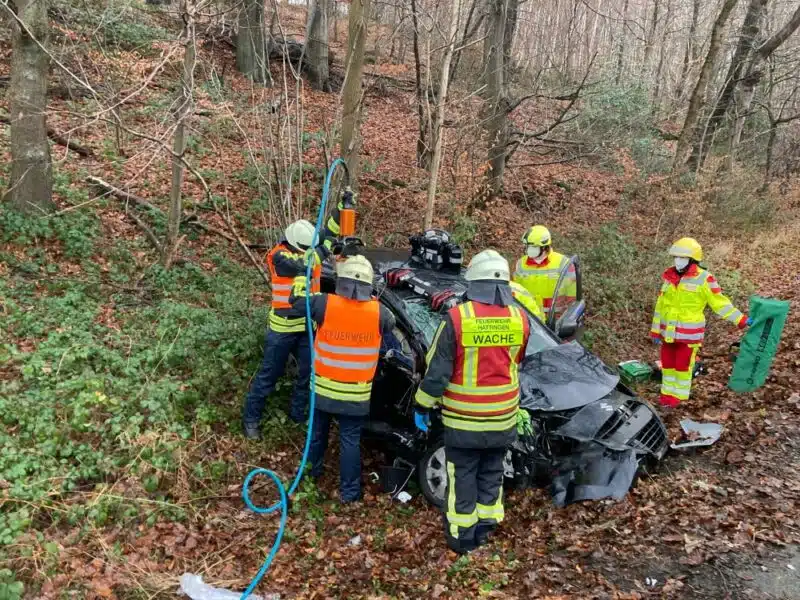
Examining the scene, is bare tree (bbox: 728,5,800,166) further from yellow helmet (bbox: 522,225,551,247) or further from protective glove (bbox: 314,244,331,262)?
protective glove (bbox: 314,244,331,262)

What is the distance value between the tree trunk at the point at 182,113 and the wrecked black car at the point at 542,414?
279cm

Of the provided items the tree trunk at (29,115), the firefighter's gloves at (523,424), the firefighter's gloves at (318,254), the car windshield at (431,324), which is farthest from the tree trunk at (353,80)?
the firefighter's gloves at (523,424)

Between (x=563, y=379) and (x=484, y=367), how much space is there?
3.93 feet

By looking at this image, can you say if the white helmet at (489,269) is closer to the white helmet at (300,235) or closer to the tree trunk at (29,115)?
the white helmet at (300,235)

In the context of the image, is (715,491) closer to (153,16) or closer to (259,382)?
(259,382)

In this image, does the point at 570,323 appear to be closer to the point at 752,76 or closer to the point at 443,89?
the point at 443,89

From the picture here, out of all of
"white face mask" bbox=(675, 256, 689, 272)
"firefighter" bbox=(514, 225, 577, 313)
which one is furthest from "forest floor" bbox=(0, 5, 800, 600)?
"firefighter" bbox=(514, 225, 577, 313)

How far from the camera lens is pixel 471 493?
4176 millimetres

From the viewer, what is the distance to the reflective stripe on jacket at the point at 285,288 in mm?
5359

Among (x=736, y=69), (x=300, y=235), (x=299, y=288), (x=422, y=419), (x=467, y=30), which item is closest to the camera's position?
(x=422, y=419)

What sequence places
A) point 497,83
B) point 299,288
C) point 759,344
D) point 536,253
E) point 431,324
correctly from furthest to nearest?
point 497,83 → point 536,253 → point 759,344 → point 431,324 → point 299,288

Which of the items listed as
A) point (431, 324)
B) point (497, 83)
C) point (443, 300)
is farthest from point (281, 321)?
point (497, 83)

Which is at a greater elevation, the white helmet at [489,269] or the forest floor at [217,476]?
the white helmet at [489,269]

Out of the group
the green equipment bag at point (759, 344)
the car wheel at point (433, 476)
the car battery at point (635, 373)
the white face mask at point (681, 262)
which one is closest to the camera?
the car wheel at point (433, 476)
